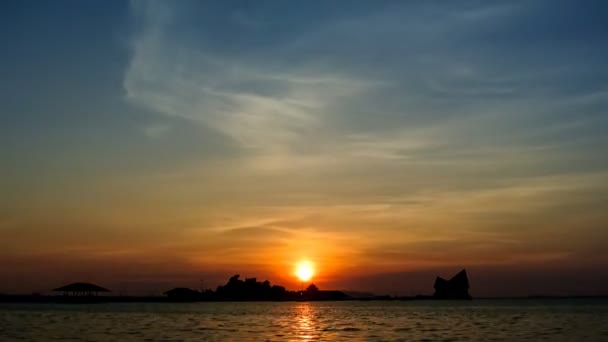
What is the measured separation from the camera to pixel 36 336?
66.8m

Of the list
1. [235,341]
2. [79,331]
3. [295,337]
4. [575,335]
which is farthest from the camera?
[79,331]

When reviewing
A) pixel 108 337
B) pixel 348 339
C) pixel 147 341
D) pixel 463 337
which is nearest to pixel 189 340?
pixel 147 341

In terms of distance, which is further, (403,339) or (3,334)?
(3,334)

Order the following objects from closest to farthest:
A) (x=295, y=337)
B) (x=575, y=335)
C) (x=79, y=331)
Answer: (x=295, y=337)
(x=575, y=335)
(x=79, y=331)

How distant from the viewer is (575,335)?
70.3 m

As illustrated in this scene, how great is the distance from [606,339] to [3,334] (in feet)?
199

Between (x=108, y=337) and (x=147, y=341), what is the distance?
20.1 feet

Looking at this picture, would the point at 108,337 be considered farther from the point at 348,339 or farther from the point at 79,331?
the point at 348,339

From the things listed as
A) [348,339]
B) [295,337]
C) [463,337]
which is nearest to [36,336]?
[295,337]

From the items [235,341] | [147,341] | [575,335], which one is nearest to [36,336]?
[147,341]

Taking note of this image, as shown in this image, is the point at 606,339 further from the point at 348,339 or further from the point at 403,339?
the point at 348,339

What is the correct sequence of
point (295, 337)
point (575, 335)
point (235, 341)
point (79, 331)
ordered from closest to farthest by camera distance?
point (235, 341)
point (295, 337)
point (575, 335)
point (79, 331)

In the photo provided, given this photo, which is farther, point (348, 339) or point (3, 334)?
point (3, 334)

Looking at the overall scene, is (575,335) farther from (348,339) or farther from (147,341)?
(147,341)
